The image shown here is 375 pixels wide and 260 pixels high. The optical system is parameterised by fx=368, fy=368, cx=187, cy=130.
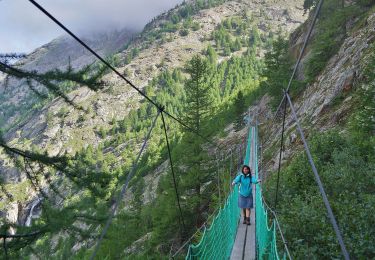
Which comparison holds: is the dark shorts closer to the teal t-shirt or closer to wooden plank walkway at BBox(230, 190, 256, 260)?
the teal t-shirt

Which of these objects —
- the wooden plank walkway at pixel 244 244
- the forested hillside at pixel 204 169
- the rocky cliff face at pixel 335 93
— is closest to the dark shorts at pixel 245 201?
the wooden plank walkway at pixel 244 244

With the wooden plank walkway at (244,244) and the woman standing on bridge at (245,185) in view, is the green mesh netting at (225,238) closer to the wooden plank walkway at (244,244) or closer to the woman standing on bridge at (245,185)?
the wooden plank walkway at (244,244)

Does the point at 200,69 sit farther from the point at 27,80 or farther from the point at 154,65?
the point at 154,65

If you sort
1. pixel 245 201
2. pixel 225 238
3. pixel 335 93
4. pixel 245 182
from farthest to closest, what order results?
pixel 335 93 < pixel 245 201 < pixel 245 182 < pixel 225 238

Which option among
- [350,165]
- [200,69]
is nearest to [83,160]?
[350,165]

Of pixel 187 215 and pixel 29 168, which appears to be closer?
pixel 29 168

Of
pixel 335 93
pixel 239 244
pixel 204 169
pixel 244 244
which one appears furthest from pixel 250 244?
pixel 204 169

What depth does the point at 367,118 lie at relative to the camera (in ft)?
36.5

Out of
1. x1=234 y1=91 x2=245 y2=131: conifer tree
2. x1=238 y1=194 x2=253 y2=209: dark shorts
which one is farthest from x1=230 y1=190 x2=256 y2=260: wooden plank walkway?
x1=234 y1=91 x2=245 y2=131: conifer tree

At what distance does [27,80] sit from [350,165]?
817 centimetres

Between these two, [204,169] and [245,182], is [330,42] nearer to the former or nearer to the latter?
[204,169]

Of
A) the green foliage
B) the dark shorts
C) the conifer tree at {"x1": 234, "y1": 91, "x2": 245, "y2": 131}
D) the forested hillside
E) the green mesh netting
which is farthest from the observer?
the conifer tree at {"x1": 234, "y1": 91, "x2": 245, "y2": 131}

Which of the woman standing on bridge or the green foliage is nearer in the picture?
the woman standing on bridge

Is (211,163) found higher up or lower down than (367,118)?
lower down
